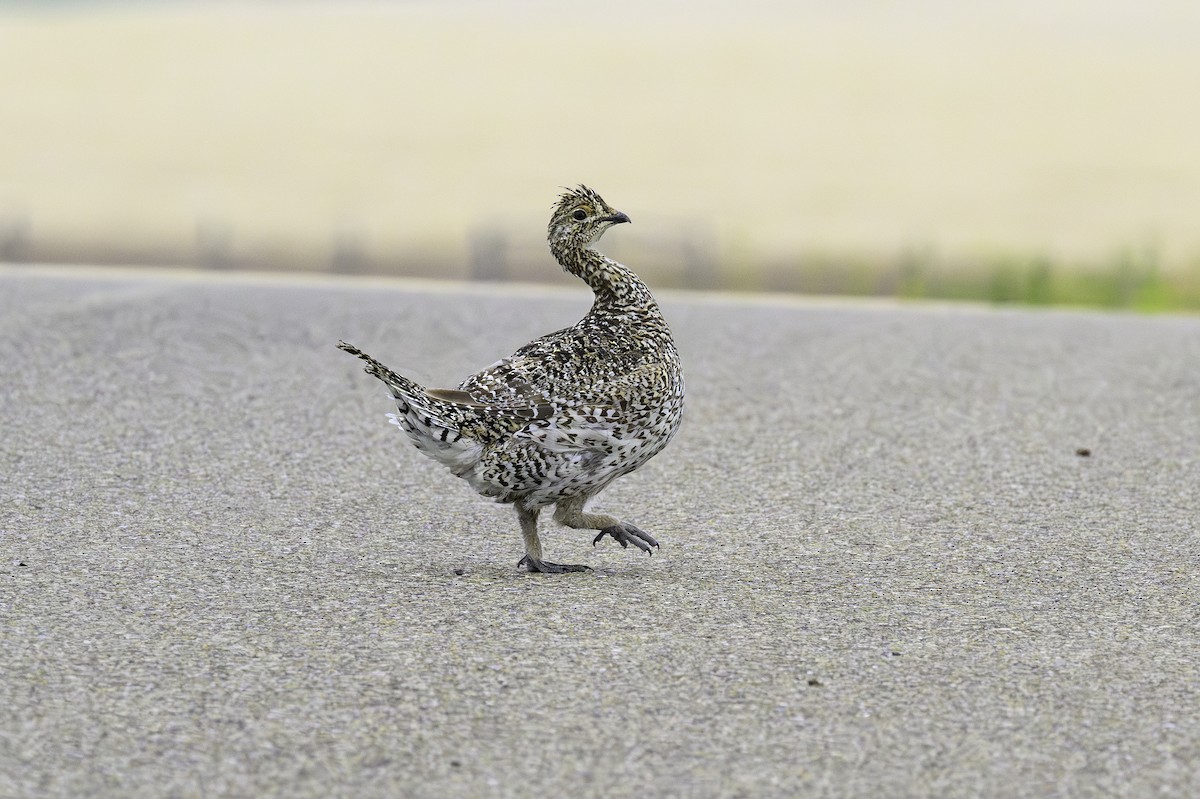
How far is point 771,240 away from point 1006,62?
2113 centimetres

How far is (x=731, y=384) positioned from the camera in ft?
35.9

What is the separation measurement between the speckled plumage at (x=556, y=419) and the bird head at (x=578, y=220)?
40cm

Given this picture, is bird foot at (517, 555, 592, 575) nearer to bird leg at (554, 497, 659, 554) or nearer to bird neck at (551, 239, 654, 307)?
bird leg at (554, 497, 659, 554)

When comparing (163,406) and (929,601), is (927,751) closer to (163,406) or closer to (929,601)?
(929,601)

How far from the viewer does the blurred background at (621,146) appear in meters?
22.0

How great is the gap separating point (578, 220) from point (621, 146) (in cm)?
3457

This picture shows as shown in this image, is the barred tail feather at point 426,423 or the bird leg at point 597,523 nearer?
the barred tail feather at point 426,423

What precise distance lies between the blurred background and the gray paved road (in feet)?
29.1

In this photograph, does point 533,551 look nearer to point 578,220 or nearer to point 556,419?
point 556,419

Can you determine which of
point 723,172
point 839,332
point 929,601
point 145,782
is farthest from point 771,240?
point 145,782

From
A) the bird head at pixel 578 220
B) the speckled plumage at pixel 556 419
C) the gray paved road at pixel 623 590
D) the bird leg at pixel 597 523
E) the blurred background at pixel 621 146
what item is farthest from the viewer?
the blurred background at pixel 621 146

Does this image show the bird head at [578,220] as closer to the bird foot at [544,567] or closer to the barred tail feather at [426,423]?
the barred tail feather at [426,423]

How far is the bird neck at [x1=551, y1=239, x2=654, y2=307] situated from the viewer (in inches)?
254

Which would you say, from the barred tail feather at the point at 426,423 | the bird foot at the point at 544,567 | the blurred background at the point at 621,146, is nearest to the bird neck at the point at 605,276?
the barred tail feather at the point at 426,423
